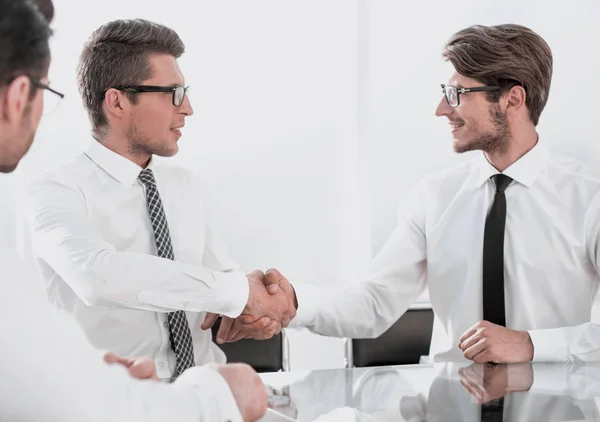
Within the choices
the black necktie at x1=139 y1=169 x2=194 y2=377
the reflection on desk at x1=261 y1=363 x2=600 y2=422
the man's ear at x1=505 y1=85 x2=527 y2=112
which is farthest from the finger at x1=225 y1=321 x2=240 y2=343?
the man's ear at x1=505 y1=85 x2=527 y2=112

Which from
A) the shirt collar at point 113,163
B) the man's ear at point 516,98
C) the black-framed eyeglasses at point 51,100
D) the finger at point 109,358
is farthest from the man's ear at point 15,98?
the man's ear at point 516,98

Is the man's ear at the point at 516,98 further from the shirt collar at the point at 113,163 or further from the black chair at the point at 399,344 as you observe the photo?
the shirt collar at the point at 113,163

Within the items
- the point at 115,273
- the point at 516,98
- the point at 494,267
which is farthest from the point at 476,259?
the point at 115,273

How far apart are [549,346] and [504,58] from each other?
1076 millimetres

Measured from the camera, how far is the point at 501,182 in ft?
9.25

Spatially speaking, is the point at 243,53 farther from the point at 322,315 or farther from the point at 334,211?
the point at 322,315

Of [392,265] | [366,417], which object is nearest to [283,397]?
[366,417]

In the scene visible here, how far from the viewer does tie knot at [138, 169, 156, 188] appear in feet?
8.82

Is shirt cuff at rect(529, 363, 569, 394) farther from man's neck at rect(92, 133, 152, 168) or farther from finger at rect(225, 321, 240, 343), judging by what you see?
man's neck at rect(92, 133, 152, 168)

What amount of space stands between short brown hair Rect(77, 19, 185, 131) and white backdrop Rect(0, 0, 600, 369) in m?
1.15

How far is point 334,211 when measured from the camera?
161 inches

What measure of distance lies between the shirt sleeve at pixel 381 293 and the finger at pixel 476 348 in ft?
1.77

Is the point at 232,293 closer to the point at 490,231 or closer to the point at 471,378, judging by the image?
the point at 471,378

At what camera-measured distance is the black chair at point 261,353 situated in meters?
2.75
